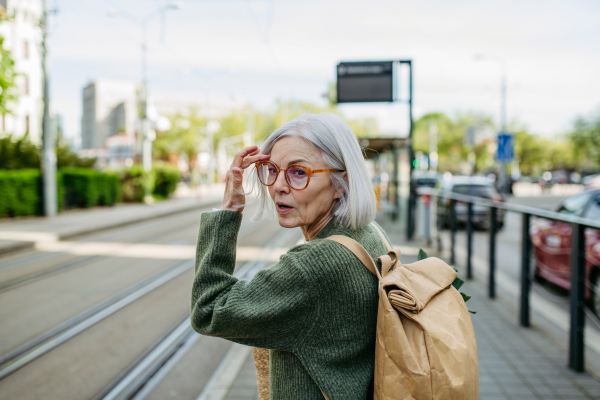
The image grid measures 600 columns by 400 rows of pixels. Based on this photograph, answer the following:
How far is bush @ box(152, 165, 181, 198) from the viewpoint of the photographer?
26.3 m

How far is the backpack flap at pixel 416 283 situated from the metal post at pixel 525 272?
12.6 ft

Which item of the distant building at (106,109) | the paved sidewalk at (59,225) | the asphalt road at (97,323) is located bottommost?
the asphalt road at (97,323)

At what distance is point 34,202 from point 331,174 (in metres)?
16.3

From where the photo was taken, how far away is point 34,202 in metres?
15.5

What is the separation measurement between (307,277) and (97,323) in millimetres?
4582

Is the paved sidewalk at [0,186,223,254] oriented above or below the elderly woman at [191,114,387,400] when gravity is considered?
below

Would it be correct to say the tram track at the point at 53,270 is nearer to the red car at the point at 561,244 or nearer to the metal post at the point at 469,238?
the metal post at the point at 469,238

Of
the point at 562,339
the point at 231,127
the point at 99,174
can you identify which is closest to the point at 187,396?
the point at 562,339

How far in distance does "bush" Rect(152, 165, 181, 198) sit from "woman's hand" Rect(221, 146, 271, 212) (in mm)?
25318

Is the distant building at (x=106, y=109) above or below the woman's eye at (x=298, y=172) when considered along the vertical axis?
above

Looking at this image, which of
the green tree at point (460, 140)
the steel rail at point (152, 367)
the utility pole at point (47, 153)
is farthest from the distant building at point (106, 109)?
the steel rail at point (152, 367)

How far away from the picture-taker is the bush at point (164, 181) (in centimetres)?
2631

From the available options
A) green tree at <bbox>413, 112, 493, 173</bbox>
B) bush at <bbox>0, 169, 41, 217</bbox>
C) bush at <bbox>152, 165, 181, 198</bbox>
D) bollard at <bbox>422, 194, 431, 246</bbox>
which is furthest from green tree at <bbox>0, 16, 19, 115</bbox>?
green tree at <bbox>413, 112, 493, 173</bbox>

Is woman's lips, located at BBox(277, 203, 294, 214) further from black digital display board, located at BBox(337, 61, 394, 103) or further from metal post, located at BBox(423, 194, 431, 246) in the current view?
metal post, located at BBox(423, 194, 431, 246)
